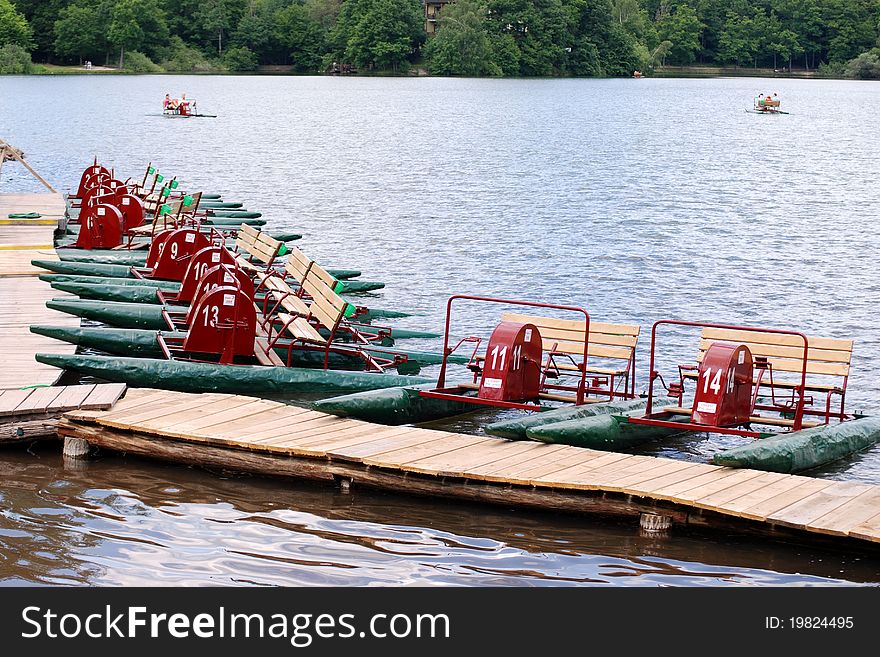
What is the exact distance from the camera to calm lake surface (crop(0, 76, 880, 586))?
1120 cm

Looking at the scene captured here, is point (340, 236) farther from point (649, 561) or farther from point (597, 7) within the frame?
point (597, 7)

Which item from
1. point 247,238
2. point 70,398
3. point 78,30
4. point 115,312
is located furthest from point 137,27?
point 70,398

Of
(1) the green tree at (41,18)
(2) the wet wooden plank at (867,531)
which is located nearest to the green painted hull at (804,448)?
(2) the wet wooden plank at (867,531)

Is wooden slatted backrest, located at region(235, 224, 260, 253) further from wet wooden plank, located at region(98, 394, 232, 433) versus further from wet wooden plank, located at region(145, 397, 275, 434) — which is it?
wet wooden plank, located at region(145, 397, 275, 434)

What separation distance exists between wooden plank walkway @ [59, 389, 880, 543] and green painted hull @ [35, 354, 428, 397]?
123 centimetres

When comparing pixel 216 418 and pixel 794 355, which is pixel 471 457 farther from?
pixel 794 355

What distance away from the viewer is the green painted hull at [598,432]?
13312 millimetres

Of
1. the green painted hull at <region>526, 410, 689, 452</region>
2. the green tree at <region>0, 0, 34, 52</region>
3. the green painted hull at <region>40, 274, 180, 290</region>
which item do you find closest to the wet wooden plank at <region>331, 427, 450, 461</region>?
the green painted hull at <region>526, 410, 689, 452</region>

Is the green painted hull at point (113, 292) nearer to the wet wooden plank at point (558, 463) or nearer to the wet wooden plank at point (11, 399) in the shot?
the wet wooden plank at point (11, 399)

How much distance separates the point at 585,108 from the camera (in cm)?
12094

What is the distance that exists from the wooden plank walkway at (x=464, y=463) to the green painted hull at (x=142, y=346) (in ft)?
8.66

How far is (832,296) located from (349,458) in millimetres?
17647

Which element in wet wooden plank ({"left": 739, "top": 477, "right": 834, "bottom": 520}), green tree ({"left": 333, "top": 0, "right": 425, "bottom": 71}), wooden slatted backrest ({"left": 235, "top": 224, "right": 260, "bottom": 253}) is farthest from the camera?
green tree ({"left": 333, "top": 0, "right": 425, "bottom": 71})

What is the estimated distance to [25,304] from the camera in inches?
752
